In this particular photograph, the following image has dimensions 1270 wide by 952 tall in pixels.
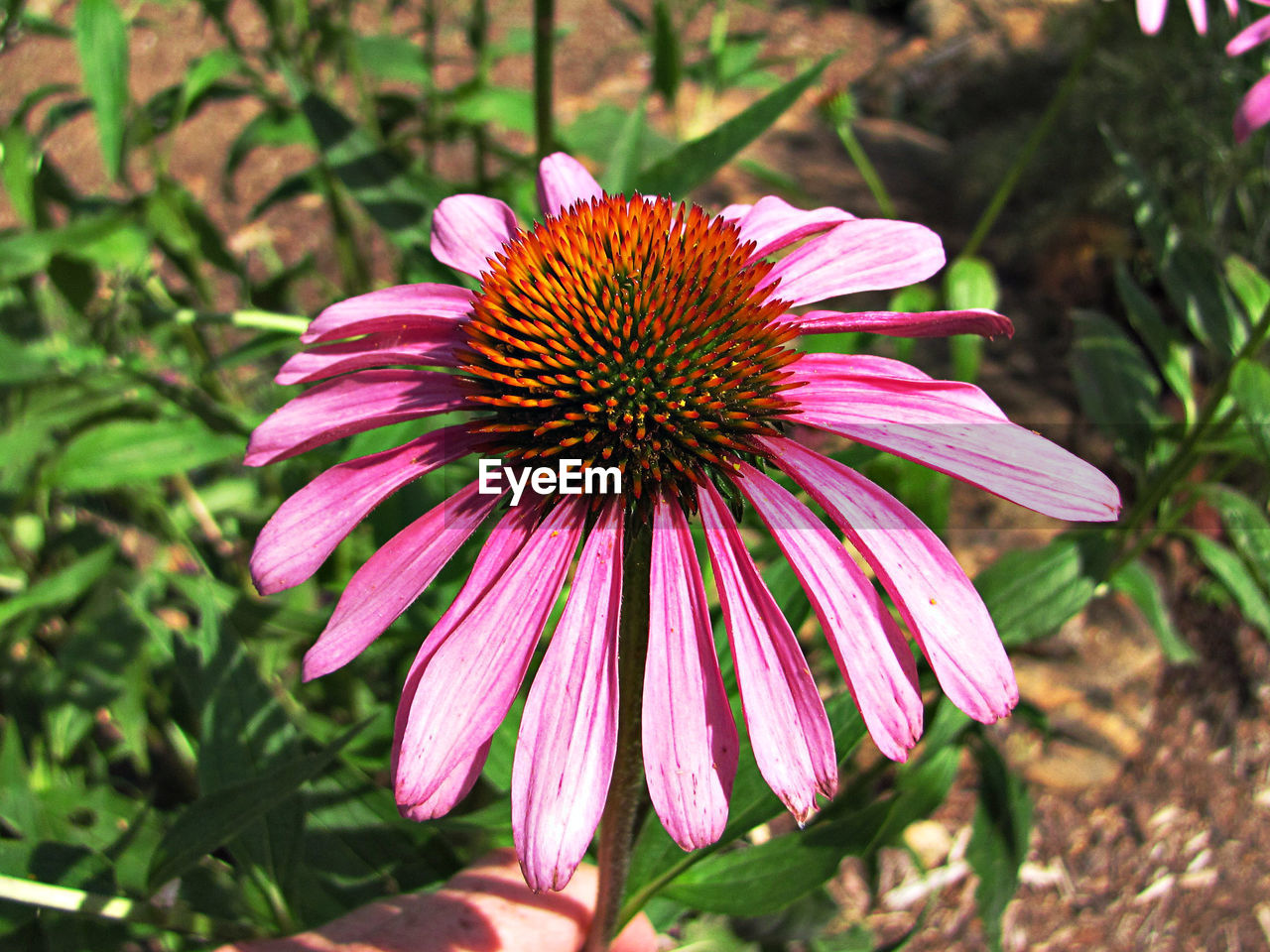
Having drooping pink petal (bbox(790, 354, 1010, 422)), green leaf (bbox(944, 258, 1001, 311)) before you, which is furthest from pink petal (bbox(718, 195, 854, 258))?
green leaf (bbox(944, 258, 1001, 311))

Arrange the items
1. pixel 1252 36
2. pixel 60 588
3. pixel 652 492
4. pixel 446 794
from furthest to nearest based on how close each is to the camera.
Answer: pixel 60 588
pixel 1252 36
pixel 652 492
pixel 446 794

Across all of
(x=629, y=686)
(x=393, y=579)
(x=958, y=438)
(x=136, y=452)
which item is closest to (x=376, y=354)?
(x=393, y=579)

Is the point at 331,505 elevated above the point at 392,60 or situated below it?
below

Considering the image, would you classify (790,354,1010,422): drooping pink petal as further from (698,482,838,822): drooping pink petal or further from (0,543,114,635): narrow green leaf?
(0,543,114,635): narrow green leaf

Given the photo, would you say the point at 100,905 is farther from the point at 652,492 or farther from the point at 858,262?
the point at 858,262

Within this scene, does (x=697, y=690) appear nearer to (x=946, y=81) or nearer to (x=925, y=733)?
(x=925, y=733)

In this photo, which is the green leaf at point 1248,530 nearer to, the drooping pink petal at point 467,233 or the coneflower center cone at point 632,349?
the coneflower center cone at point 632,349
